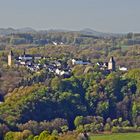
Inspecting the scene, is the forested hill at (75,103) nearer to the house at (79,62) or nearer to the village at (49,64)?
the village at (49,64)

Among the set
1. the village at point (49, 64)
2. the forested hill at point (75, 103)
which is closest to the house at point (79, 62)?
the village at point (49, 64)

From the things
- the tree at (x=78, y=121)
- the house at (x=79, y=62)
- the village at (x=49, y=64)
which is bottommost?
the tree at (x=78, y=121)

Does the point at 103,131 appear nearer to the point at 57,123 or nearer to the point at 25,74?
the point at 57,123

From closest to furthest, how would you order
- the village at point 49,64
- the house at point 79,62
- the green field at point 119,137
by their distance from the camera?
the green field at point 119,137, the village at point 49,64, the house at point 79,62

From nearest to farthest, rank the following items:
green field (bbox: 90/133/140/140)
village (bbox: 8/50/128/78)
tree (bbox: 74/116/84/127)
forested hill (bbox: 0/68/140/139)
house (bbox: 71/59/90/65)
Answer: green field (bbox: 90/133/140/140)
forested hill (bbox: 0/68/140/139)
tree (bbox: 74/116/84/127)
village (bbox: 8/50/128/78)
house (bbox: 71/59/90/65)

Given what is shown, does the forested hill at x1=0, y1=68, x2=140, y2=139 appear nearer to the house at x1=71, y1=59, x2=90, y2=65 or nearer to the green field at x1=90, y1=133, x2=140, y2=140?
the green field at x1=90, y1=133, x2=140, y2=140

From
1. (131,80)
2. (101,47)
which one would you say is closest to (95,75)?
(131,80)

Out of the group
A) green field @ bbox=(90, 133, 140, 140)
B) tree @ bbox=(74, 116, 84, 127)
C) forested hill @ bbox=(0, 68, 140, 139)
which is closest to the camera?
green field @ bbox=(90, 133, 140, 140)

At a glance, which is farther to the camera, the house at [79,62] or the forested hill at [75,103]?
the house at [79,62]

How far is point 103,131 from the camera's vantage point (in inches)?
2443

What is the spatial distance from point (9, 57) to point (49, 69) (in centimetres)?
898

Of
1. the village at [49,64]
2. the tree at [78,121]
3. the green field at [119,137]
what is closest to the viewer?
the green field at [119,137]

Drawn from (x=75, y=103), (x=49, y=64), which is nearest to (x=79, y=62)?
(x=49, y=64)

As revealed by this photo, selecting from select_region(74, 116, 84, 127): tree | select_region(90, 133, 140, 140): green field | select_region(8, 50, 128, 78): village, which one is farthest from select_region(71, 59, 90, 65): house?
select_region(90, 133, 140, 140): green field
